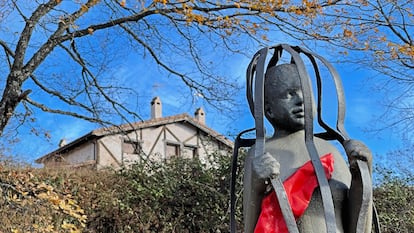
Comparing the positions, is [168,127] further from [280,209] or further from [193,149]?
[280,209]

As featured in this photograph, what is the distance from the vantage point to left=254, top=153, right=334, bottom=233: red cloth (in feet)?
6.34

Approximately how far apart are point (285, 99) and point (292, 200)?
44 centimetres

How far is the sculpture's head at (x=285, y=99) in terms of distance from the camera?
216 centimetres

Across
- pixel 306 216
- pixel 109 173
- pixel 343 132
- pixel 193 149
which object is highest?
pixel 193 149

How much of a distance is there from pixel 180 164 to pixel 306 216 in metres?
6.38

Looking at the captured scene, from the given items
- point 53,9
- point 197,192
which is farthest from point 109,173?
point 53,9

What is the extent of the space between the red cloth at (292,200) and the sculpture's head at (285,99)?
23 centimetres

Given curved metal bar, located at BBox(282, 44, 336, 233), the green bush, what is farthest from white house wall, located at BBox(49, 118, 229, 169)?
curved metal bar, located at BBox(282, 44, 336, 233)

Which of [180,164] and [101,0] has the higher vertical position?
[101,0]

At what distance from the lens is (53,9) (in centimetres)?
732

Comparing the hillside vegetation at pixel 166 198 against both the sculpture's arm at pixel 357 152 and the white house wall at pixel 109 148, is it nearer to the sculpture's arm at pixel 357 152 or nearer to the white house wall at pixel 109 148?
the sculpture's arm at pixel 357 152

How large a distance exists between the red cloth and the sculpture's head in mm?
232

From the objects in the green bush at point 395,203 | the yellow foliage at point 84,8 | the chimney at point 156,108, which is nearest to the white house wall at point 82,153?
the chimney at point 156,108

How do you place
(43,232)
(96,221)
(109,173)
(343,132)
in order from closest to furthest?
(343,132) → (43,232) → (96,221) → (109,173)
